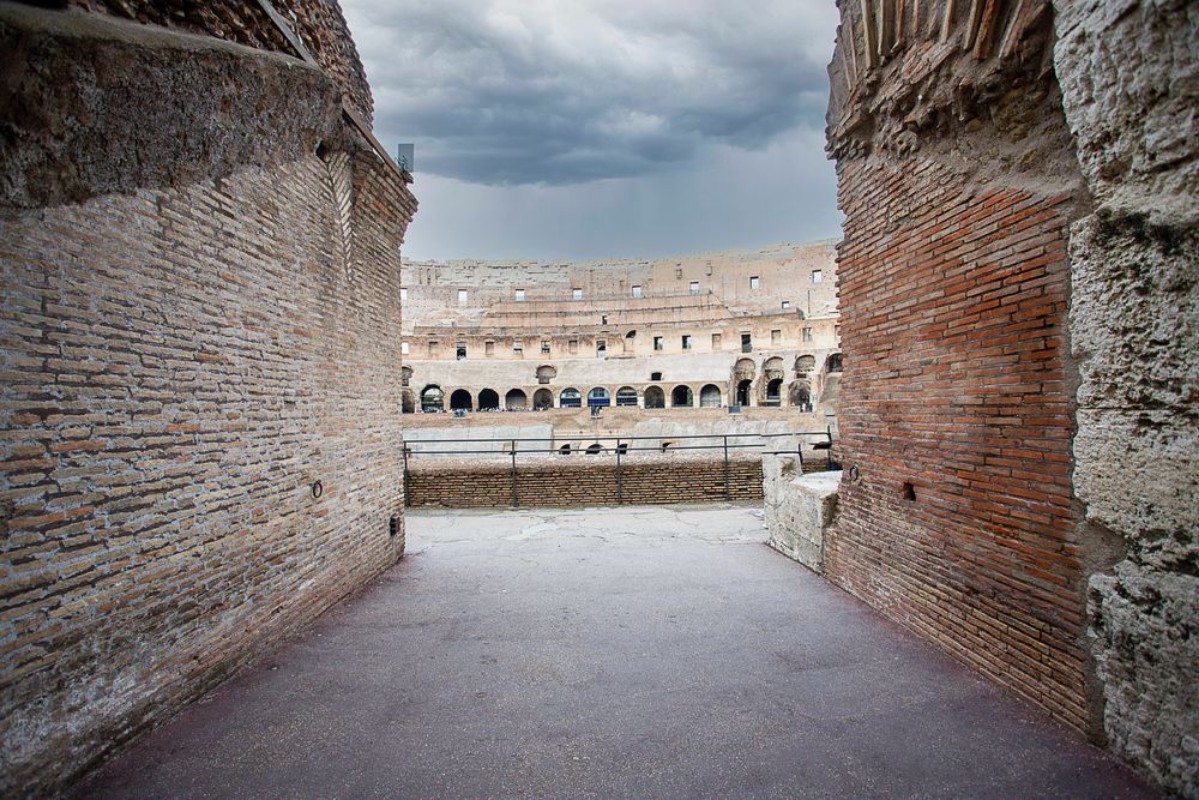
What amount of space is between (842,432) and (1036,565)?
203 cm

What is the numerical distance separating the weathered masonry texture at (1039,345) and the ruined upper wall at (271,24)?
4342 millimetres

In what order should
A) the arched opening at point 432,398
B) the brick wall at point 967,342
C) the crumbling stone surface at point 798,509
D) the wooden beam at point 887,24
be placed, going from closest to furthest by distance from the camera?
the brick wall at point 967,342, the wooden beam at point 887,24, the crumbling stone surface at point 798,509, the arched opening at point 432,398

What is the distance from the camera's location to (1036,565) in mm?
2859

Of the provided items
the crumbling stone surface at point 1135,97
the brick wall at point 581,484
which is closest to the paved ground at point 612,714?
the crumbling stone surface at point 1135,97

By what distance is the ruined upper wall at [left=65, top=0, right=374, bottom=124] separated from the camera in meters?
2.78

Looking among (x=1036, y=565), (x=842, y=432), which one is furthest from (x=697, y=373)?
(x=1036, y=565)

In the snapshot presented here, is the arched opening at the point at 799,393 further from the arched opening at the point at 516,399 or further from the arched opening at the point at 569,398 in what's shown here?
the arched opening at the point at 516,399

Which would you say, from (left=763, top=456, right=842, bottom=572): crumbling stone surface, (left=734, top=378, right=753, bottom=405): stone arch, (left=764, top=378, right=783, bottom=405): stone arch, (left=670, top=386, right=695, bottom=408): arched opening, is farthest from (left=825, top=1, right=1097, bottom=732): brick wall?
(left=734, top=378, right=753, bottom=405): stone arch

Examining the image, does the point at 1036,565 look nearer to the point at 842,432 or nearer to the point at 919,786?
the point at 919,786

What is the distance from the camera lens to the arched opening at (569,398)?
1300 inches

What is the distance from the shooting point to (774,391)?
1309 inches

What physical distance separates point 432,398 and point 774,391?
70.9 feet

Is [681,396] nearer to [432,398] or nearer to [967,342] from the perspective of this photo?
[432,398]

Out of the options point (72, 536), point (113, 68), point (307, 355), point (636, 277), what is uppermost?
point (636, 277)
